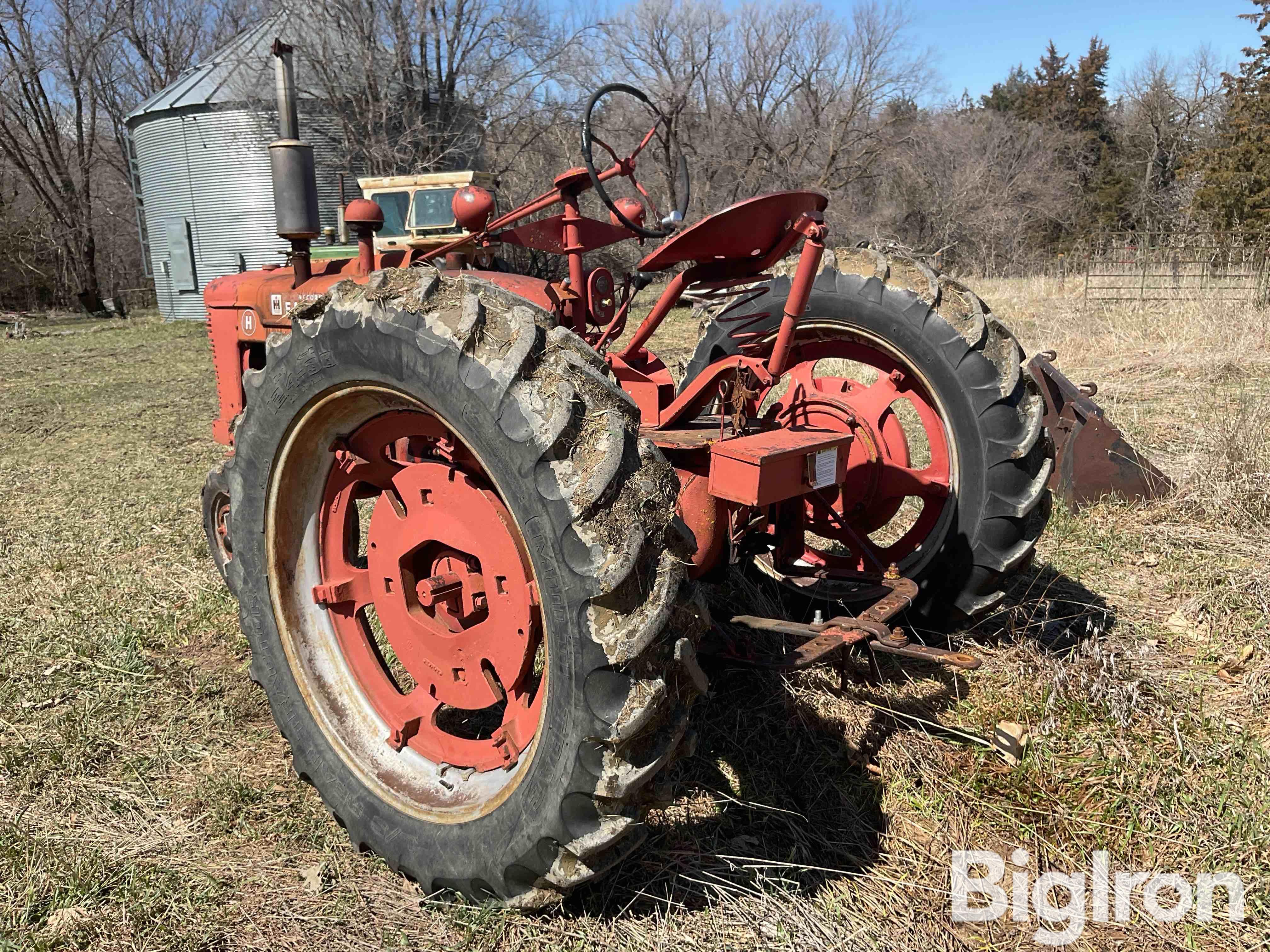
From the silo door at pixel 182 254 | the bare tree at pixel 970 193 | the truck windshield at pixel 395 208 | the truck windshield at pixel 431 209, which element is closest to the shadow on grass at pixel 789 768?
the truck windshield at pixel 431 209

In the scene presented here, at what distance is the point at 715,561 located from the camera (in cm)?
260

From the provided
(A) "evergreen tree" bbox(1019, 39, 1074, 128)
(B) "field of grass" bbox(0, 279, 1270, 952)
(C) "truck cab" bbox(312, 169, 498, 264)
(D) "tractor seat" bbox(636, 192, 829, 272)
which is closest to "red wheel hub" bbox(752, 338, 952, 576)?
(B) "field of grass" bbox(0, 279, 1270, 952)

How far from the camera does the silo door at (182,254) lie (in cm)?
1988

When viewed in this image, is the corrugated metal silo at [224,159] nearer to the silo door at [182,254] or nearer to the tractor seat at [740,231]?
the silo door at [182,254]

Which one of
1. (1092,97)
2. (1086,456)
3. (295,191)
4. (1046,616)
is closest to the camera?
(1046,616)

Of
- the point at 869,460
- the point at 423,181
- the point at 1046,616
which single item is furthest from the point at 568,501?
the point at 423,181

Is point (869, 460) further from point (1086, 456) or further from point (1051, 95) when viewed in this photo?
point (1051, 95)

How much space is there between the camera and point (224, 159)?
19.1m

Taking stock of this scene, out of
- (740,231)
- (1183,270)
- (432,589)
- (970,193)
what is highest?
(970,193)

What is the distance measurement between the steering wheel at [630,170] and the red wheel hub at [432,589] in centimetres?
106

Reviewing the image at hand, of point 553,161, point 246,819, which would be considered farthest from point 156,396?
point 553,161

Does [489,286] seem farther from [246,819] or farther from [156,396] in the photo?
[156,396]

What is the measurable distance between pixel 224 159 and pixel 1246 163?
21.1 m

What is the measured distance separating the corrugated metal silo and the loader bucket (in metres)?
17.2
